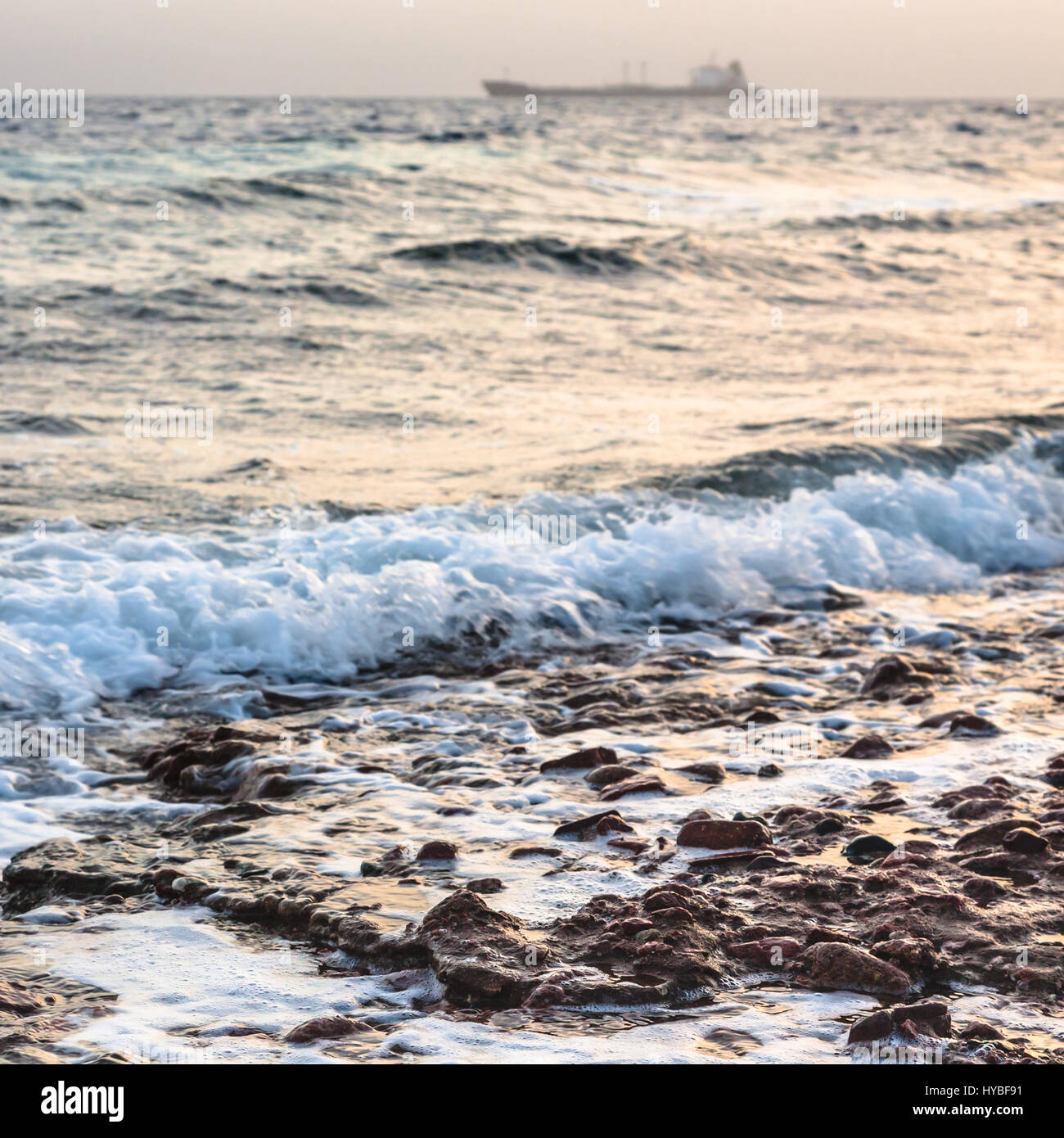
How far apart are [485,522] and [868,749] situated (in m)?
3.72

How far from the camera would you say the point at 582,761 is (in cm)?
499

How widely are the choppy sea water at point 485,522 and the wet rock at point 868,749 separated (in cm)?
16

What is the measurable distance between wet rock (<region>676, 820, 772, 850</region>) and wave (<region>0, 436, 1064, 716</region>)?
8.19 ft

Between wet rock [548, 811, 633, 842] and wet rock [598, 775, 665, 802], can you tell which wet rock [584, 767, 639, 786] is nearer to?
wet rock [598, 775, 665, 802]

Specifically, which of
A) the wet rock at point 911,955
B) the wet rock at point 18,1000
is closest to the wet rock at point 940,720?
the wet rock at point 911,955

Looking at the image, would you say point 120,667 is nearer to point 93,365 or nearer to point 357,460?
point 357,460

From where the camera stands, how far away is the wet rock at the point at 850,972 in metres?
3.20

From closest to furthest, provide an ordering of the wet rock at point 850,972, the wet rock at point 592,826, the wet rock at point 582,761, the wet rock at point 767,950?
the wet rock at point 850,972 < the wet rock at point 767,950 < the wet rock at point 592,826 < the wet rock at point 582,761

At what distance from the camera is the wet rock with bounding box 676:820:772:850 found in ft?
13.5

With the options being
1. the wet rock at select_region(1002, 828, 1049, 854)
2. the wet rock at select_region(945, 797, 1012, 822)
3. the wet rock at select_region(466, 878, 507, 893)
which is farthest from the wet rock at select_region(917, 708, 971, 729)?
the wet rock at select_region(466, 878, 507, 893)

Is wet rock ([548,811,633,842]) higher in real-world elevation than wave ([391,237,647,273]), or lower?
lower

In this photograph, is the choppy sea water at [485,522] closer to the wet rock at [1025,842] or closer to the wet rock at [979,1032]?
the wet rock at [979,1032]

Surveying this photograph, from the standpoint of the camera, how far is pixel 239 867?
13.2 feet

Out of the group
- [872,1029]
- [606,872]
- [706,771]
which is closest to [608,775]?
[706,771]
